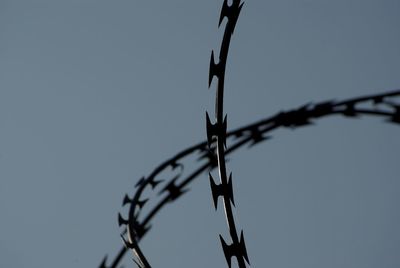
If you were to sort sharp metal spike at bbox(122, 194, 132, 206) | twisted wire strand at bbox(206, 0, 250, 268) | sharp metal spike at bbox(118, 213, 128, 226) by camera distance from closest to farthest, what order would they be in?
1. twisted wire strand at bbox(206, 0, 250, 268)
2. sharp metal spike at bbox(118, 213, 128, 226)
3. sharp metal spike at bbox(122, 194, 132, 206)

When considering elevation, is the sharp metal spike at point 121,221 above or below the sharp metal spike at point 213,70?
below

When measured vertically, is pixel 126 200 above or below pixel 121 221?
above

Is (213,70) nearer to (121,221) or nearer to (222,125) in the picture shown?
(222,125)

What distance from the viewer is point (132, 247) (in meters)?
5.66

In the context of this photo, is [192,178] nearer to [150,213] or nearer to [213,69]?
[150,213]

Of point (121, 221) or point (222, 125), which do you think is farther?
point (121, 221)

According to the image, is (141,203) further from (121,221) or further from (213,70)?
(213,70)

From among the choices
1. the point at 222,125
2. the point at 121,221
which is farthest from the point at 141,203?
the point at 222,125

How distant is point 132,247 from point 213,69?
1888mm

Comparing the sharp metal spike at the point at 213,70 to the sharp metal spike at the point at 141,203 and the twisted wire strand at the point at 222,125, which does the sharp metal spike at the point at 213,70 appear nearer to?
the twisted wire strand at the point at 222,125

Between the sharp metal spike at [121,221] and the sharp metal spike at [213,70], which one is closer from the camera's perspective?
the sharp metal spike at [213,70]

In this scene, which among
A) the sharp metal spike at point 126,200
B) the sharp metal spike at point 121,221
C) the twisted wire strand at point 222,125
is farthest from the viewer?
the sharp metal spike at point 126,200

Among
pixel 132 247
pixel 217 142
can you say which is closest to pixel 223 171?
pixel 217 142

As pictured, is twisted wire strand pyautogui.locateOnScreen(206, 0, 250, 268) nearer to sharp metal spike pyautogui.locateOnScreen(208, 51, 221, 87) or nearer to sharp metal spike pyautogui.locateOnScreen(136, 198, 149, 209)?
sharp metal spike pyautogui.locateOnScreen(208, 51, 221, 87)
